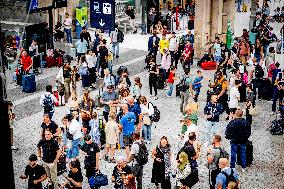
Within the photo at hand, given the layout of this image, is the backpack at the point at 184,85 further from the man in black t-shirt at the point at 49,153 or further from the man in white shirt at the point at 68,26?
the man in white shirt at the point at 68,26

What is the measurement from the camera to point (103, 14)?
56.2 feet

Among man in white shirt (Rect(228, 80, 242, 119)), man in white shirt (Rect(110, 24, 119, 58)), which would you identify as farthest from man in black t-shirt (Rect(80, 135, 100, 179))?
man in white shirt (Rect(110, 24, 119, 58))

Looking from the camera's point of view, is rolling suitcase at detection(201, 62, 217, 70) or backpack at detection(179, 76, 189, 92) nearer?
backpack at detection(179, 76, 189, 92)

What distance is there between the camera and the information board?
55.4 feet

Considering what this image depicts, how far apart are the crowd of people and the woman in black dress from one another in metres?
0.02

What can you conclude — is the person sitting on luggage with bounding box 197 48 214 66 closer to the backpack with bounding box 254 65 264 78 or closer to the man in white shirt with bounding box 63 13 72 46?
the backpack with bounding box 254 65 264 78

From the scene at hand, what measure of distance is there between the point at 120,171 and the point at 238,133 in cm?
331

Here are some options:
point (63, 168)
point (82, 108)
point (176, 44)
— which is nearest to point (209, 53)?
point (176, 44)

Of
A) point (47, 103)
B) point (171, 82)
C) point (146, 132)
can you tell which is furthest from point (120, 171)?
point (171, 82)

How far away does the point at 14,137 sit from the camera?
576 inches

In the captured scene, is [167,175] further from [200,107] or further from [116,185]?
[200,107]

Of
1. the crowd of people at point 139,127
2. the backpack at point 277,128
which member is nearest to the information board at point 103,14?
the crowd of people at point 139,127

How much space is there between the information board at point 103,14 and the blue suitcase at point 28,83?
11.1ft

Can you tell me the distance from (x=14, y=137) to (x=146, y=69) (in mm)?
8837
